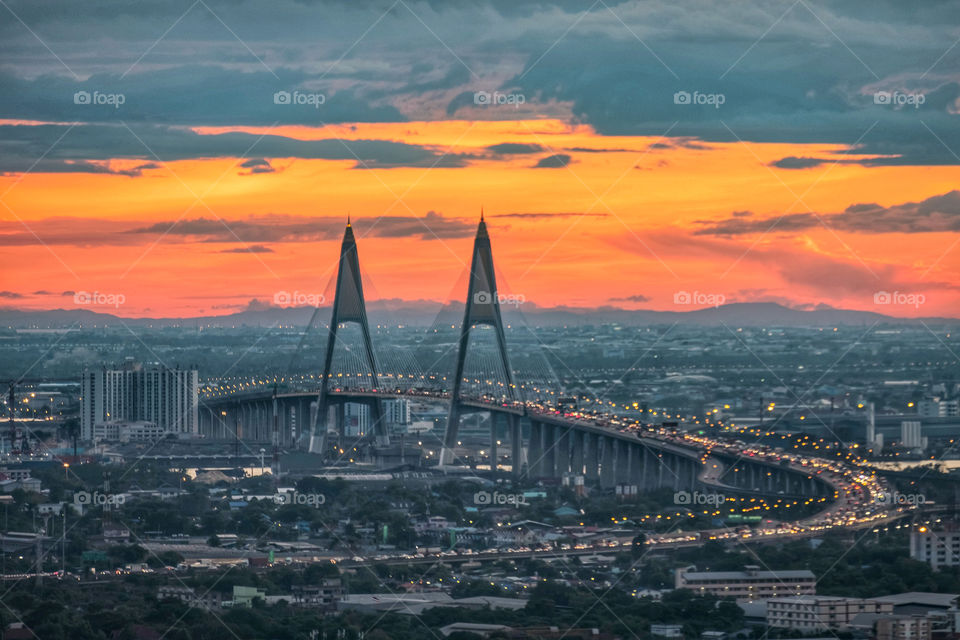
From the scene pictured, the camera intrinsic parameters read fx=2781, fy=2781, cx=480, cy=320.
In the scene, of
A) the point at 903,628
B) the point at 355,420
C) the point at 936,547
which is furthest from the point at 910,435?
the point at 903,628

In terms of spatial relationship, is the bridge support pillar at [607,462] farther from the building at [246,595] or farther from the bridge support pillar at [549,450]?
the building at [246,595]

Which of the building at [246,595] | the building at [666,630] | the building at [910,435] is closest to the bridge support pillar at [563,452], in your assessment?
the building at [910,435]

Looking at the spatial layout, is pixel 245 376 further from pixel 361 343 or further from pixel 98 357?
pixel 361 343

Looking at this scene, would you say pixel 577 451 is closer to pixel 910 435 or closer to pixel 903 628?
pixel 910 435

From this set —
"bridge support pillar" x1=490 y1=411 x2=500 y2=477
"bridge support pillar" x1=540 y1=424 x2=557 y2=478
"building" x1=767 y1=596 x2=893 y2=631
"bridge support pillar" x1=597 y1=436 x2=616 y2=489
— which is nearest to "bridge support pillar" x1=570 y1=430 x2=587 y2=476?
"bridge support pillar" x1=540 y1=424 x2=557 y2=478

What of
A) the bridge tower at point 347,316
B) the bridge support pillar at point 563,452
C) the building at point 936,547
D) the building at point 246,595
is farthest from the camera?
the bridge tower at point 347,316
